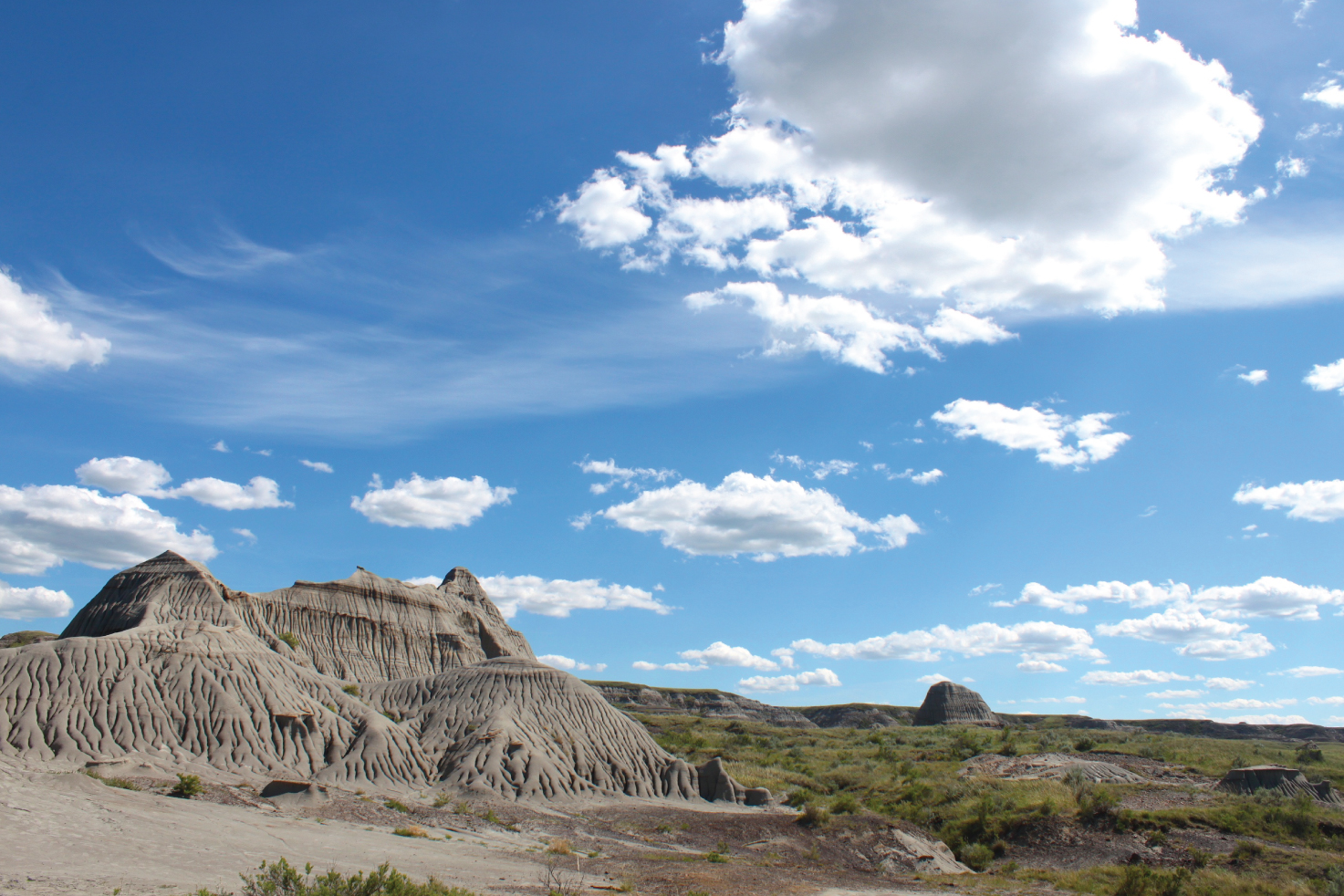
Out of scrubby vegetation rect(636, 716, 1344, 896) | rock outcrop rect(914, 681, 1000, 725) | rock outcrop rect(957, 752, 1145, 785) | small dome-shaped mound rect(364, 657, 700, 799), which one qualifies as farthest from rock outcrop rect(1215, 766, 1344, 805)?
rock outcrop rect(914, 681, 1000, 725)

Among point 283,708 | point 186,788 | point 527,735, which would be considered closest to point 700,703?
point 527,735

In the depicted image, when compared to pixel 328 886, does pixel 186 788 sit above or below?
below

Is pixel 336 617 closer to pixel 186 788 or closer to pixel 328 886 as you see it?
pixel 186 788

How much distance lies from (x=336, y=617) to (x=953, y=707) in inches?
3065

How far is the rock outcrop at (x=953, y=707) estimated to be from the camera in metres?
102

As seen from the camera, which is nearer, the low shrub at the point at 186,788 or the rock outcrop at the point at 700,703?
the low shrub at the point at 186,788

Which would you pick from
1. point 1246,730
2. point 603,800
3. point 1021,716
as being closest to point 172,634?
point 603,800

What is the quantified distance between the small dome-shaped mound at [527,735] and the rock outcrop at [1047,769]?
1739 centimetres

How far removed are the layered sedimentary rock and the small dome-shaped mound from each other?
11.6 metres

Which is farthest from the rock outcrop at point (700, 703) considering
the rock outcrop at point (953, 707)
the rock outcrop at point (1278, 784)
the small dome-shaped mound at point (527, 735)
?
the rock outcrop at point (1278, 784)

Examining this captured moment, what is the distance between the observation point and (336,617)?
64938 mm

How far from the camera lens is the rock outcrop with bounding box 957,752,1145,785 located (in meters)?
40.2

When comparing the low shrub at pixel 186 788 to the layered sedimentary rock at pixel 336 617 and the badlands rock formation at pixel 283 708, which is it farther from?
the layered sedimentary rock at pixel 336 617

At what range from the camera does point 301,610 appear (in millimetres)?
63344
